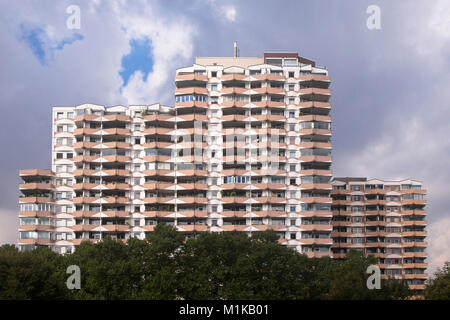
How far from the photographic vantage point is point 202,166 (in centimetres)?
12181

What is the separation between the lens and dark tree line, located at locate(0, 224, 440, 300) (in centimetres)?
8169

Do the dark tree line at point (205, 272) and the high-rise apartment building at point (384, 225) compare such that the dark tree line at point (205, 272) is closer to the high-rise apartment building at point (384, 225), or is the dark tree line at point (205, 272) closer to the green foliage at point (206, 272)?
the green foliage at point (206, 272)

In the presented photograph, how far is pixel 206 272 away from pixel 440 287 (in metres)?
32.3

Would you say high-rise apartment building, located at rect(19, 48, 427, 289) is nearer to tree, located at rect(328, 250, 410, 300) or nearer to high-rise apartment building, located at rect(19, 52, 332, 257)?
high-rise apartment building, located at rect(19, 52, 332, 257)

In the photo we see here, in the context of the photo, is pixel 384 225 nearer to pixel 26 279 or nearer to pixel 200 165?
pixel 200 165

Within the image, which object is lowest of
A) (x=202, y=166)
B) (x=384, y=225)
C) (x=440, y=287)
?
(x=440, y=287)

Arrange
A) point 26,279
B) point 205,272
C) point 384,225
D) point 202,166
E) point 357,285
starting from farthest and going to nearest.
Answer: point 384,225
point 202,166
point 205,272
point 357,285
point 26,279

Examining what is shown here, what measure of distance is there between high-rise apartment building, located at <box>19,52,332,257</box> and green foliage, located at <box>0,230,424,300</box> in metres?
27.8

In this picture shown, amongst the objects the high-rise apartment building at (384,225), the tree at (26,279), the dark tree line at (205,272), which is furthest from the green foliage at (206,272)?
the high-rise apartment building at (384,225)

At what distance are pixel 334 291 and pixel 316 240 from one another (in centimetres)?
4122

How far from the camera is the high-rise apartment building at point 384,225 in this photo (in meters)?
139

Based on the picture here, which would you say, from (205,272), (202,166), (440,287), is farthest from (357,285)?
(202,166)
